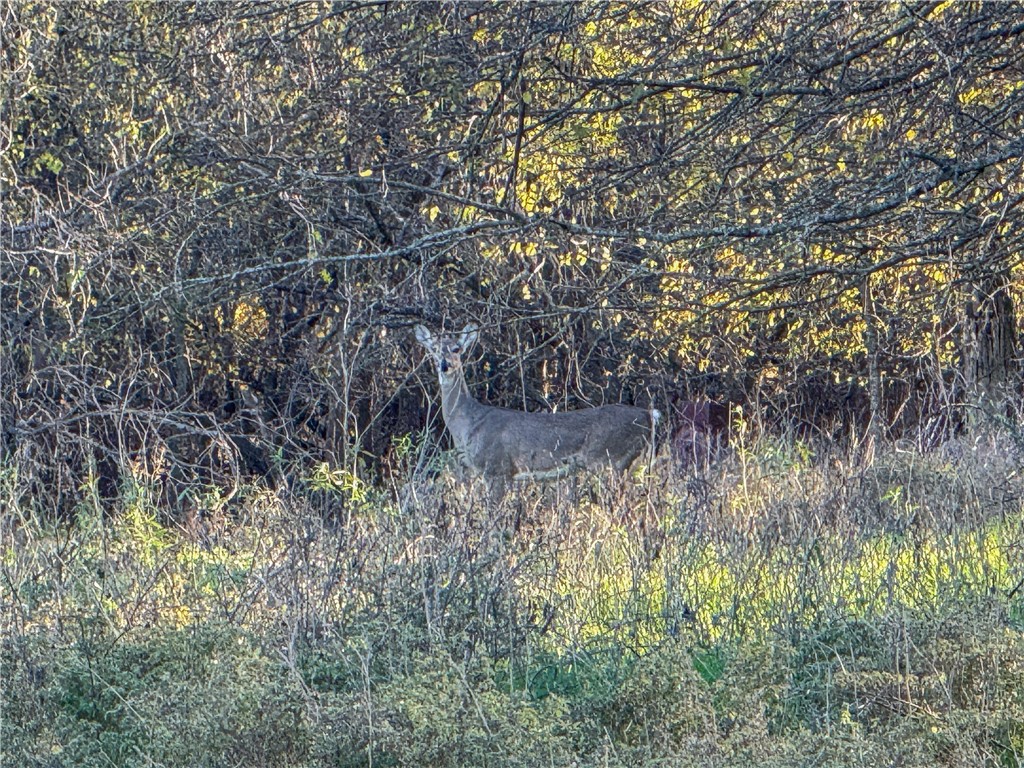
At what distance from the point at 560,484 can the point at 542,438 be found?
1.47 meters

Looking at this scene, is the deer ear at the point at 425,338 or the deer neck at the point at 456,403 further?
the deer neck at the point at 456,403

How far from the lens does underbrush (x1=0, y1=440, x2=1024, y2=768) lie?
3945 mm

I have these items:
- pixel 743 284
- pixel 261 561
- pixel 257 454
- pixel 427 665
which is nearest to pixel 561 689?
pixel 427 665

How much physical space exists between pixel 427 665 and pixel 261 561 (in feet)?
5.08

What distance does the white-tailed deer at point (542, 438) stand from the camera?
1077 centimetres

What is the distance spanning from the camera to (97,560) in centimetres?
597

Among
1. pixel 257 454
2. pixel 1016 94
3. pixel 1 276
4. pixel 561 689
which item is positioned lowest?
pixel 257 454

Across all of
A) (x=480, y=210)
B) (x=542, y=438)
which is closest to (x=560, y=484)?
(x=542, y=438)

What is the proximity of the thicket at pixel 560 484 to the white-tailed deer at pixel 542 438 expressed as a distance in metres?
0.90

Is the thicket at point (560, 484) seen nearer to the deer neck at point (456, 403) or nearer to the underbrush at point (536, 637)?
the underbrush at point (536, 637)

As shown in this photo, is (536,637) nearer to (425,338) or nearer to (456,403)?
(425,338)

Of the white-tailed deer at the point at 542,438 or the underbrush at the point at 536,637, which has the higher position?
the underbrush at the point at 536,637

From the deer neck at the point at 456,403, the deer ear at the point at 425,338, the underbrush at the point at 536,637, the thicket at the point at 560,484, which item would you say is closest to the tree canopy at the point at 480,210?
the thicket at the point at 560,484

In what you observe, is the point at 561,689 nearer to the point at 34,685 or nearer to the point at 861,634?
the point at 861,634
